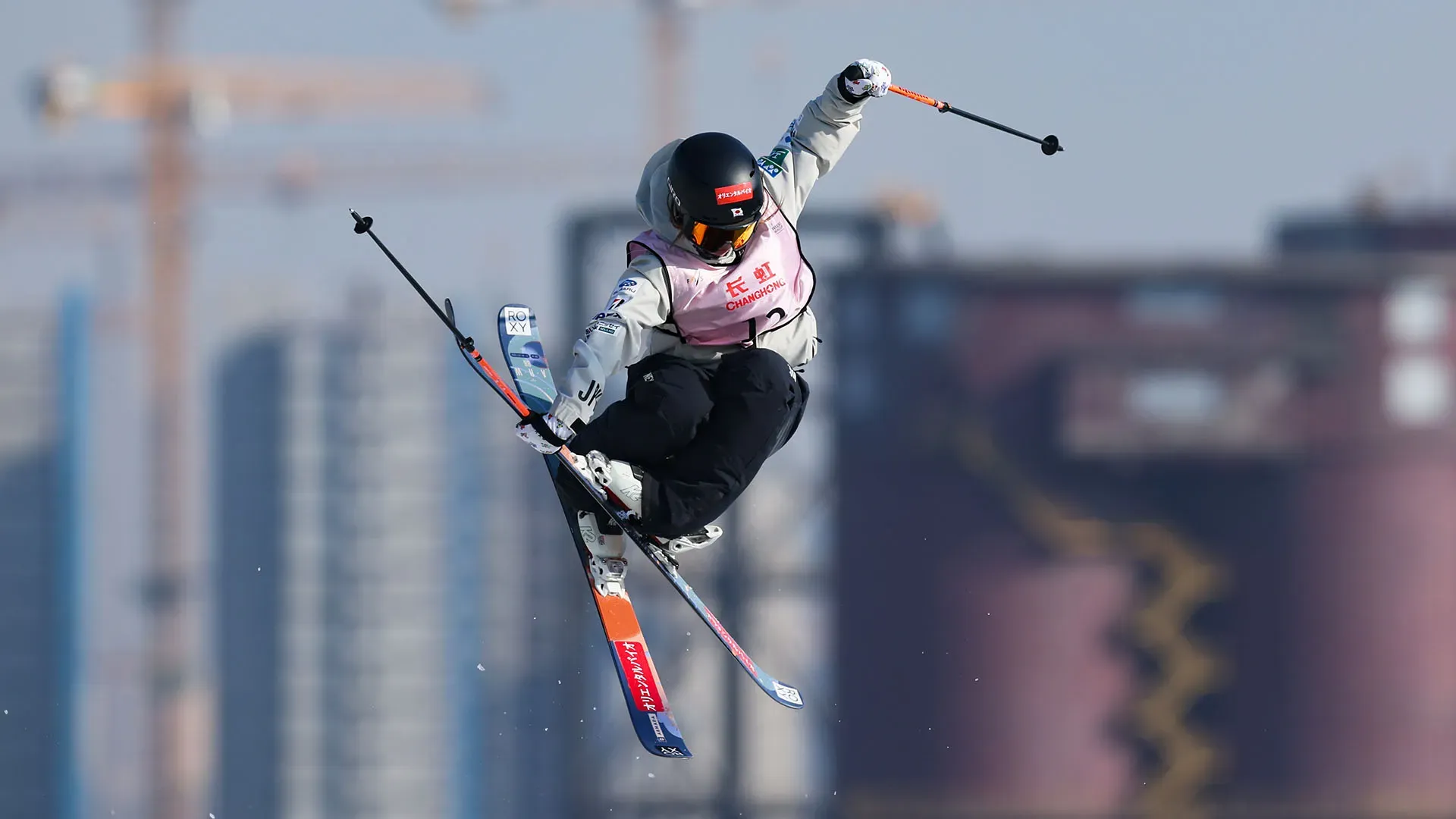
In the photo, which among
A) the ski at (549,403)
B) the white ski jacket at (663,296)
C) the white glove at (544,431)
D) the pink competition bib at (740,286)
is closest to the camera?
the white glove at (544,431)

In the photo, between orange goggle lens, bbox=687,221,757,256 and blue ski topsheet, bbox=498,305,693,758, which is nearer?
orange goggle lens, bbox=687,221,757,256

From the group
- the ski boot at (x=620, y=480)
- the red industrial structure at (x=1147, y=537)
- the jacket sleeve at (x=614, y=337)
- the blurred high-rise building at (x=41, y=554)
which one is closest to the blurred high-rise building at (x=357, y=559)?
the blurred high-rise building at (x=41, y=554)

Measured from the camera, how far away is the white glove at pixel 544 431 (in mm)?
10375

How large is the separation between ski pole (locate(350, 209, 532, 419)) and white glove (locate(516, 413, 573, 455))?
97 millimetres

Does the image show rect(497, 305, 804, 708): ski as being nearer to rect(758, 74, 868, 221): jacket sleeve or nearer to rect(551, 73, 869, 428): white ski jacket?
rect(551, 73, 869, 428): white ski jacket

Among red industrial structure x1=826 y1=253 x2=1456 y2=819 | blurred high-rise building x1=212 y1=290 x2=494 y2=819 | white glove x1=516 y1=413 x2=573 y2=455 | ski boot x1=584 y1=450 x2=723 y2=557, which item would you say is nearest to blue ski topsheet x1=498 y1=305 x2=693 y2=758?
ski boot x1=584 y1=450 x2=723 y2=557

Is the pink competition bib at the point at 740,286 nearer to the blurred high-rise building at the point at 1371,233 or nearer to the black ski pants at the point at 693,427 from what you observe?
the black ski pants at the point at 693,427

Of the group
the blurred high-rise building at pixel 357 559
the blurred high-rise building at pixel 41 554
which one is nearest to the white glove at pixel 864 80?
the blurred high-rise building at pixel 41 554

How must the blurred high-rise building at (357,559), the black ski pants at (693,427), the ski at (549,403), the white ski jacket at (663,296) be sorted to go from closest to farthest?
the white ski jacket at (663,296), the ski at (549,403), the black ski pants at (693,427), the blurred high-rise building at (357,559)

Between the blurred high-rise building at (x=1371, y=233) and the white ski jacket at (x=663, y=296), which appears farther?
the blurred high-rise building at (x=1371, y=233)

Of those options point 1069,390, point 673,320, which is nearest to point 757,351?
point 673,320

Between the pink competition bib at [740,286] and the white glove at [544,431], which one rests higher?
the pink competition bib at [740,286]

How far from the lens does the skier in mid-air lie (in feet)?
35.3

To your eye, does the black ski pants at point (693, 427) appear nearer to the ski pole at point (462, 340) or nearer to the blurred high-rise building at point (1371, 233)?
the ski pole at point (462, 340)
